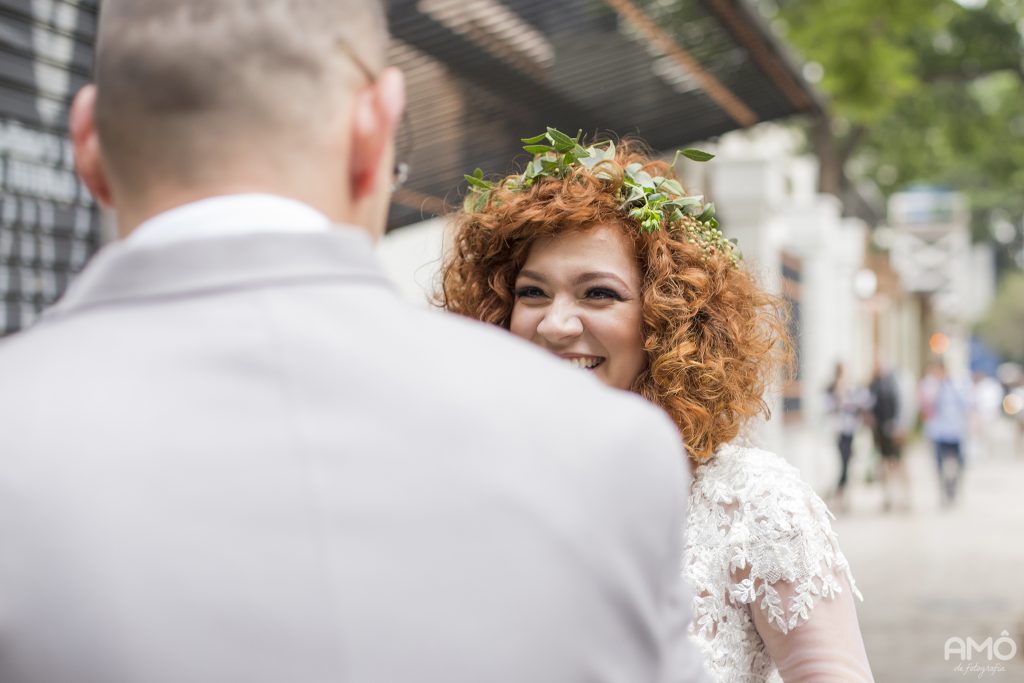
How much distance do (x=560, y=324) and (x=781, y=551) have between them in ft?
2.15

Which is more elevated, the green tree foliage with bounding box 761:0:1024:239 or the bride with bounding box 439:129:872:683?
the green tree foliage with bounding box 761:0:1024:239

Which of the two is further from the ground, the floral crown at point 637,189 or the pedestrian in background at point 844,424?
the floral crown at point 637,189

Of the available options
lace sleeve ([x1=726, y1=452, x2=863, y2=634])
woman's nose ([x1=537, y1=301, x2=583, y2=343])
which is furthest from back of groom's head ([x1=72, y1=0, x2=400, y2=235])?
woman's nose ([x1=537, y1=301, x2=583, y2=343])

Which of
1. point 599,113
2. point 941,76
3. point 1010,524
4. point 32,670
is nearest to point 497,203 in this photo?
point 32,670

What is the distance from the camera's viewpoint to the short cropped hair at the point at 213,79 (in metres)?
1.15

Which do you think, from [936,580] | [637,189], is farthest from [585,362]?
[936,580]

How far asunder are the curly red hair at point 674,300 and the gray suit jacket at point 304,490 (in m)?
1.55

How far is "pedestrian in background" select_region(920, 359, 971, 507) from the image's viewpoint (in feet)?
54.2

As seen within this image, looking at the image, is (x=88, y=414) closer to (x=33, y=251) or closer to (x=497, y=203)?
(x=497, y=203)

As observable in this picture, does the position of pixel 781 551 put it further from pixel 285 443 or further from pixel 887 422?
pixel 887 422

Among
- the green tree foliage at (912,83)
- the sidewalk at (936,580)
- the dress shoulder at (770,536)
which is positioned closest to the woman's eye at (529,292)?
the dress shoulder at (770,536)

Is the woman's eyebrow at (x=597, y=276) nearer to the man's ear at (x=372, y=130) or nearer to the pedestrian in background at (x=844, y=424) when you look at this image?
the man's ear at (x=372, y=130)

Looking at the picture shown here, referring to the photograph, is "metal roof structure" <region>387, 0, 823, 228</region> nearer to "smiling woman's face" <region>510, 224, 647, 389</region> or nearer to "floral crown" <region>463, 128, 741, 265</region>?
"floral crown" <region>463, 128, 741, 265</region>

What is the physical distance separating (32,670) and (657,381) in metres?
1.85
